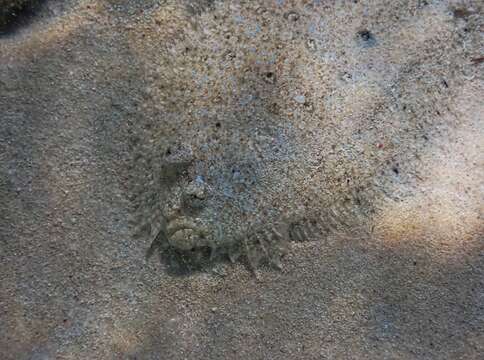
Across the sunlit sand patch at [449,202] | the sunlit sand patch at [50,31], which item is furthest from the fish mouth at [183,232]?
the sunlit sand patch at [50,31]

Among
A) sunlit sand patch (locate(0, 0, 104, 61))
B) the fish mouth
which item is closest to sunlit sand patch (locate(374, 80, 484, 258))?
the fish mouth

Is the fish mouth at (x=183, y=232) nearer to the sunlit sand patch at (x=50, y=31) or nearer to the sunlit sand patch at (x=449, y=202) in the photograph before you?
the sunlit sand patch at (x=449, y=202)

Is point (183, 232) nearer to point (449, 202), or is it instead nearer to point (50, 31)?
point (50, 31)

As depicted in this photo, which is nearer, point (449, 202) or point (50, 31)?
point (50, 31)

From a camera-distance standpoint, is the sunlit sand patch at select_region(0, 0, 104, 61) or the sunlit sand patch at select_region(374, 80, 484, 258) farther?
the sunlit sand patch at select_region(374, 80, 484, 258)

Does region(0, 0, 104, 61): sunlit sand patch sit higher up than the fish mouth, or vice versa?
region(0, 0, 104, 61): sunlit sand patch

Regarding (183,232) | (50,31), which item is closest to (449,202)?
(183,232)

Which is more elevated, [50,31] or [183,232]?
[50,31]

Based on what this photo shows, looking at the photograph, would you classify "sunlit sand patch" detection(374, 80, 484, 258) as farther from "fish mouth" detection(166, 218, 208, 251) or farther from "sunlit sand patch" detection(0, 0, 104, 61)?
"sunlit sand patch" detection(0, 0, 104, 61)
